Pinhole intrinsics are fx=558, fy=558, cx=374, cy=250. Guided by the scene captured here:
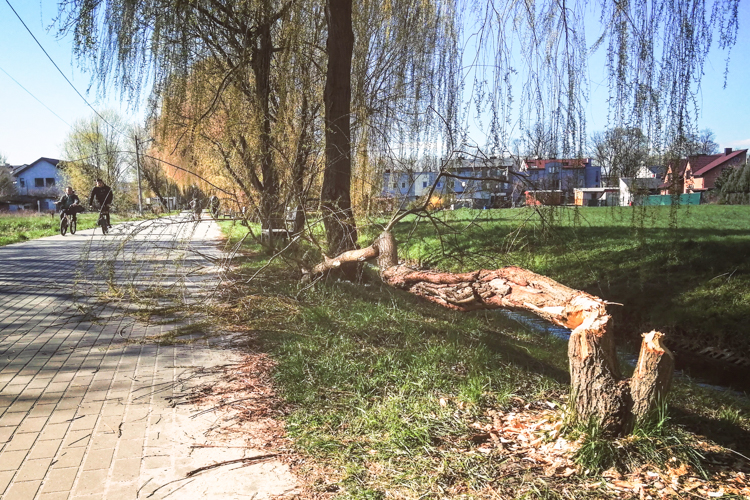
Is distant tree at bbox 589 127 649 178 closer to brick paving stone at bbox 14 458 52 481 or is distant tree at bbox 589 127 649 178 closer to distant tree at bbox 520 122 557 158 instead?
distant tree at bbox 520 122 557 158

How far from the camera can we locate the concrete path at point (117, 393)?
320 cm

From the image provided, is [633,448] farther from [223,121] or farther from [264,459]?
[223,121]

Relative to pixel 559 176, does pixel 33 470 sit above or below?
below

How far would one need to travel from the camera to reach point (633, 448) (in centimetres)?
325

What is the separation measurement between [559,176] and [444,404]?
6.05 ft

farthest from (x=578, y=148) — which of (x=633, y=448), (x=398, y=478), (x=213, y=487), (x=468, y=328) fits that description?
(x=468, y=328)

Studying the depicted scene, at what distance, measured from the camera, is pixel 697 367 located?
8602 mm

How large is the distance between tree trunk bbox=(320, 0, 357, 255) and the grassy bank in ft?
3.15

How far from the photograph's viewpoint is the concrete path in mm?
3195

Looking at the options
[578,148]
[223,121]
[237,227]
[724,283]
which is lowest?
[724,283]

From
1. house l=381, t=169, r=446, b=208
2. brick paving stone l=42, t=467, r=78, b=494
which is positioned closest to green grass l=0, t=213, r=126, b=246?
house l=381, t=169, r=446, b=208

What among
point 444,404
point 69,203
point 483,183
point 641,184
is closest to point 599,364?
point 641,184

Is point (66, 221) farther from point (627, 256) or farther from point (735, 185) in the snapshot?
point (735, 185)

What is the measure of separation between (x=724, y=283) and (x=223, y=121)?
33.0 ft
